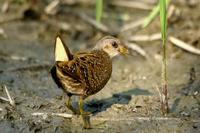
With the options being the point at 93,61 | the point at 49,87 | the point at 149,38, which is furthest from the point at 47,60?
the point at 93,61

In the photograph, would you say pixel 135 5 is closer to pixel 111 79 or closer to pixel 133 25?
pixel 133 25

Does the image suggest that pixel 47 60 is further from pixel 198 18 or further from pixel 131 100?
pixel 198 18

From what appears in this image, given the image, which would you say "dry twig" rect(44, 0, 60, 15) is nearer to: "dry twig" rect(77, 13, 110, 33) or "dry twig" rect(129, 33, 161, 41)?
"dry twig" rect(77, 13, 110, 33)

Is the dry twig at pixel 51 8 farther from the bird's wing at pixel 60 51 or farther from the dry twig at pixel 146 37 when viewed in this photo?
the bird's wing at pixel 60 51

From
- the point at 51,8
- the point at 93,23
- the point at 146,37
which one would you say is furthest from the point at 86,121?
the point at 51,8

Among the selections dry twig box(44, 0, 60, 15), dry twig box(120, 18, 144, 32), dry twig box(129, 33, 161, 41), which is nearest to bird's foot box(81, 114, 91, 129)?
dry twig box(129, 33, 161, 41)

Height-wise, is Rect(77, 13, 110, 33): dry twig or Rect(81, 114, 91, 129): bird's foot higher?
Rect(77, 13, 110, 33): dry twig
